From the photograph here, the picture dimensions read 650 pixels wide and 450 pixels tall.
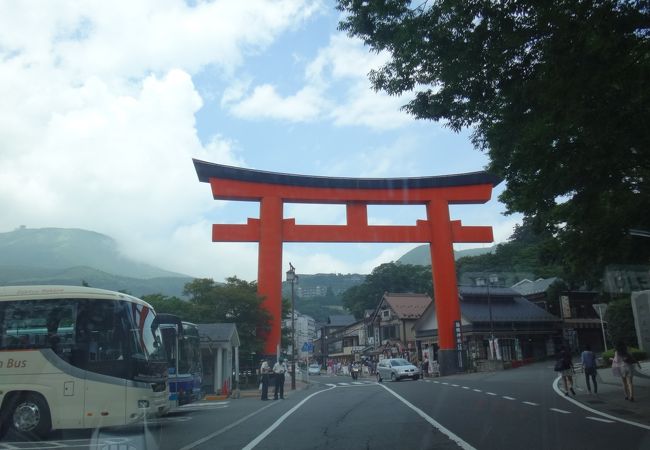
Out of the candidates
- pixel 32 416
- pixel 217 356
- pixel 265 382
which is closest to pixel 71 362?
pixel 32 416

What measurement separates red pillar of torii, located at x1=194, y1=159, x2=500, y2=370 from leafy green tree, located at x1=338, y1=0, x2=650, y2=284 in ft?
61.0

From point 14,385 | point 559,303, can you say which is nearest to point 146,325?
point 14,385

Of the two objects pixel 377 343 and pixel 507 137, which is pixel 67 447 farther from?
pixel 377 343

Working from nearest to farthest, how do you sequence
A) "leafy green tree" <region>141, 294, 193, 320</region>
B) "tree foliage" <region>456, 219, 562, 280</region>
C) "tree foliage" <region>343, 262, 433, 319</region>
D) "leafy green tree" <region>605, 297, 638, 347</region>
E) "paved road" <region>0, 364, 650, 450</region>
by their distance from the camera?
1. "paved road" <region>0, 364, 650, 450</region>
2. "leafy green tree" <region>605, 297, 638, 347</region>
3. "leafy green tree" <region>141, 294, 193, 320</region>
4. "tree foliage" <region>456, 219, 562, 280</region>
5. "tree foliage" <region>343, 262, 433, 319</region>

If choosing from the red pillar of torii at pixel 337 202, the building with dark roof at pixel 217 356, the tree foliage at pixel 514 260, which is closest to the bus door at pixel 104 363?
the building with dark roof at pixel 217 356

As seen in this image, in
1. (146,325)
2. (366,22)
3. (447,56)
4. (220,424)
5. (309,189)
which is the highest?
(309,189)

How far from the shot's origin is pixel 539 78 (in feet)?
25.6

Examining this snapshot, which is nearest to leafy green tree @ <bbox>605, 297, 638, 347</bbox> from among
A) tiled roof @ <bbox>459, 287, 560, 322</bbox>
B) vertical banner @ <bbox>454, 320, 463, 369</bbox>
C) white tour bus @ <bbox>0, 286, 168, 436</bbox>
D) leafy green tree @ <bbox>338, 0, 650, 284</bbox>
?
vertical banner @ <bbox>454, 320, 463, 369</bbox>

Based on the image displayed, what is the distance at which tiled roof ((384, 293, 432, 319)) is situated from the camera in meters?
56.5

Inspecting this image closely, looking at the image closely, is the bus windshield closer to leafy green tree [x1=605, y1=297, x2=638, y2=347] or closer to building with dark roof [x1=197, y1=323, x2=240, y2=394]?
building with dark roof [x1=197, y1=323, x2=240, y2=394]

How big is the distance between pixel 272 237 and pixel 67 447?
21100mm

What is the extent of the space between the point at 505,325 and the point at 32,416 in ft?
123

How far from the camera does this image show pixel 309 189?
3033cm

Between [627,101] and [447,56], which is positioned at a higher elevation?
[447,56]
